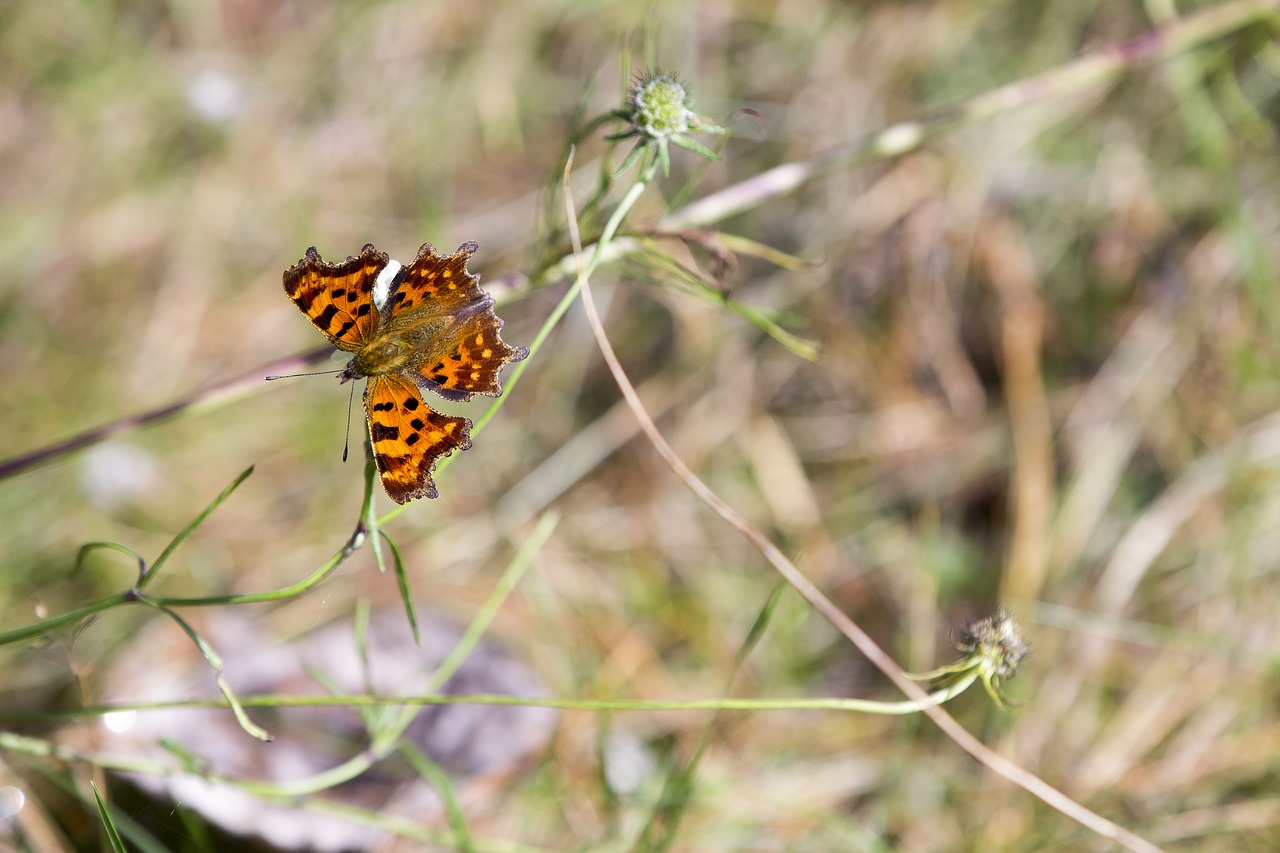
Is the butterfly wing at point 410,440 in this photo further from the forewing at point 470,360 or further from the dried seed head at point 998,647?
the dried seed head at point 998,647

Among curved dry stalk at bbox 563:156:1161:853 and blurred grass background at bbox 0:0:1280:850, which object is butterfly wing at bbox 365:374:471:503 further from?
blurred grass background at bbox 0:0:1280:850

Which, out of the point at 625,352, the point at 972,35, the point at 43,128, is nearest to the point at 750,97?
the point at 972,35

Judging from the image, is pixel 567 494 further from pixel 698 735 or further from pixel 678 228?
pixel 678 228

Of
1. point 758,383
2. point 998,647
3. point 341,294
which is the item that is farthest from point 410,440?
point 758,383

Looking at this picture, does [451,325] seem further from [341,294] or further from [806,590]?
[806,590]

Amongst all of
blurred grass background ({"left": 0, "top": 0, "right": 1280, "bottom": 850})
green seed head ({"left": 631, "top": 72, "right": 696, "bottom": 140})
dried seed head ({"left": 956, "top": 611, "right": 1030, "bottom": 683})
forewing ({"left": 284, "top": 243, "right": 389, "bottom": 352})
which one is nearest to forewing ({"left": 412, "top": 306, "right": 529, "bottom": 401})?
forewing ({"left": 284, "top": 243, "right": 389, "bottom": 352})

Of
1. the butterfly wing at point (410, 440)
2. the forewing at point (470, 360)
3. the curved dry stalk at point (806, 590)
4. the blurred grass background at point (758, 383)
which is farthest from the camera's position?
the blurred grass background at point (758, 383)

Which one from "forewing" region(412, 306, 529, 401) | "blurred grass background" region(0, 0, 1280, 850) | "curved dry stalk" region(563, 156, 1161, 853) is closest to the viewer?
"forewing" region(412, 306, 529, 401)

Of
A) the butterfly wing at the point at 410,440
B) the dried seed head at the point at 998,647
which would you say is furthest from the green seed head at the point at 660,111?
the dried seed head at the point at 998,647
